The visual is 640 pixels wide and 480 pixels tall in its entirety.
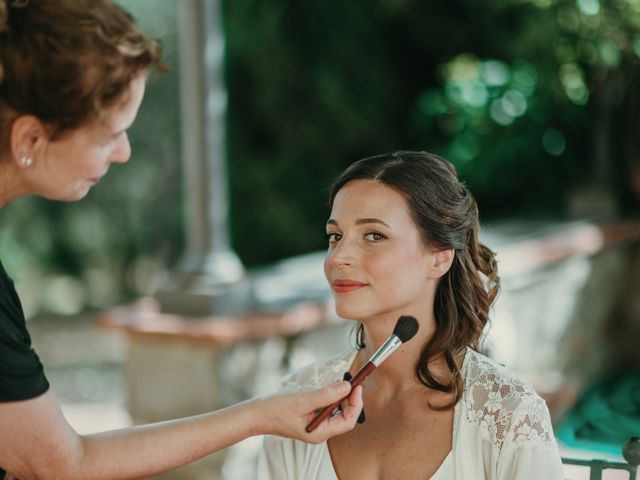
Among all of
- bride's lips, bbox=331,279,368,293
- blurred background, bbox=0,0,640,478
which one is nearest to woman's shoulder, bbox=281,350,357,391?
bride's lips, bbox=331,279,368,293

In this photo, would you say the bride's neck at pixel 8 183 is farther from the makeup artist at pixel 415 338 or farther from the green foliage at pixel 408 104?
the green foliage at pixel 408 104

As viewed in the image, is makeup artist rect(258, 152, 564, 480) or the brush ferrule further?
makeup artist rect(258, 152, 564, 480)

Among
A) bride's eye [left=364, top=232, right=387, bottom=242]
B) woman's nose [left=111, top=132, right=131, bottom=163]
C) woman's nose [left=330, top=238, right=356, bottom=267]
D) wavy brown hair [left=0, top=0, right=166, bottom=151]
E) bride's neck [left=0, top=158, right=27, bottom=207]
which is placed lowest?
woman's nose [left=330, top=238, right=356, bottom=267]

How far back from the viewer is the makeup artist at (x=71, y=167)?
3.91ft

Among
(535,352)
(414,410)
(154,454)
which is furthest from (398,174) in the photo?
(535,352)

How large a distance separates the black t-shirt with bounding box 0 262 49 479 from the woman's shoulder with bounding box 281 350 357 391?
0.66 m

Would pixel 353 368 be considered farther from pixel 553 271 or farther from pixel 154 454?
pixel 553 271

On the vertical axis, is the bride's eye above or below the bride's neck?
below

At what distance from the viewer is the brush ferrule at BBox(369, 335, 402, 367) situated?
1399mm

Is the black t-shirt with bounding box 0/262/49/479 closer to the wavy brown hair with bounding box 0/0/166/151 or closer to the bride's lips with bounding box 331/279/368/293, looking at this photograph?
the wavy brown hair with bounding box 0/0/166/151

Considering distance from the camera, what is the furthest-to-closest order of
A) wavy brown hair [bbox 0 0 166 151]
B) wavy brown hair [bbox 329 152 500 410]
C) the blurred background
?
the blurred background → wavy brown hair [bbox 329 152 500 410] → wavy brown hair [bbox 0 0 166 151]

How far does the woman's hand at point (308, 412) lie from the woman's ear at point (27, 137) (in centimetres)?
51

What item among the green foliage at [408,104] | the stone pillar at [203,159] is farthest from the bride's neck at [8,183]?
the green foliage at [408,104]

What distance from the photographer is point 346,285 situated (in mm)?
1715
